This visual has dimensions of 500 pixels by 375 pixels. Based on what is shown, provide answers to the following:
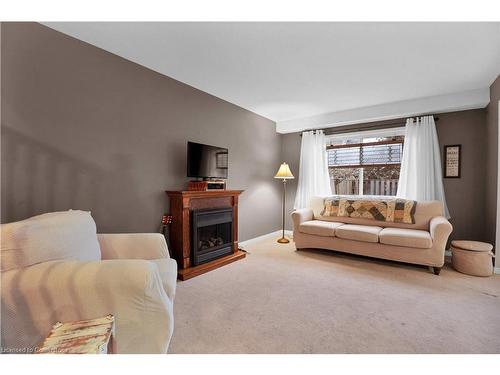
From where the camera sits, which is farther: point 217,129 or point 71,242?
point 217,129

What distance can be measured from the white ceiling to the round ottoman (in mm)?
2062

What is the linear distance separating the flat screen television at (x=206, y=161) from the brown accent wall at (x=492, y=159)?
11.4 feet

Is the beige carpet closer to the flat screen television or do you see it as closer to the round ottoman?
the round ottoman

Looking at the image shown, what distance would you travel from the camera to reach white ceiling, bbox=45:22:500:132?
1.98 metres

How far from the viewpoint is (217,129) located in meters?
3.57

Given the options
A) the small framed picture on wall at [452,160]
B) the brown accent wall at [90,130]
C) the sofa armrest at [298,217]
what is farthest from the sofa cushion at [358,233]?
the brown accent wall at [90,130]

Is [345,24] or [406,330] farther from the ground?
[345,24]

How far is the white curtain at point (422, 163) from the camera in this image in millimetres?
3551

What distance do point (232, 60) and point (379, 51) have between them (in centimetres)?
147

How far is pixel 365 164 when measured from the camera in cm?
430

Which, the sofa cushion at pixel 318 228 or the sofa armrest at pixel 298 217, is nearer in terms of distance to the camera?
the sofa cushion at pixel 318 228

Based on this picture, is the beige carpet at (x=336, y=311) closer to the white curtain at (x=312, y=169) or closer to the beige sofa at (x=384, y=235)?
the beige sofa at (x=384, y=235)
